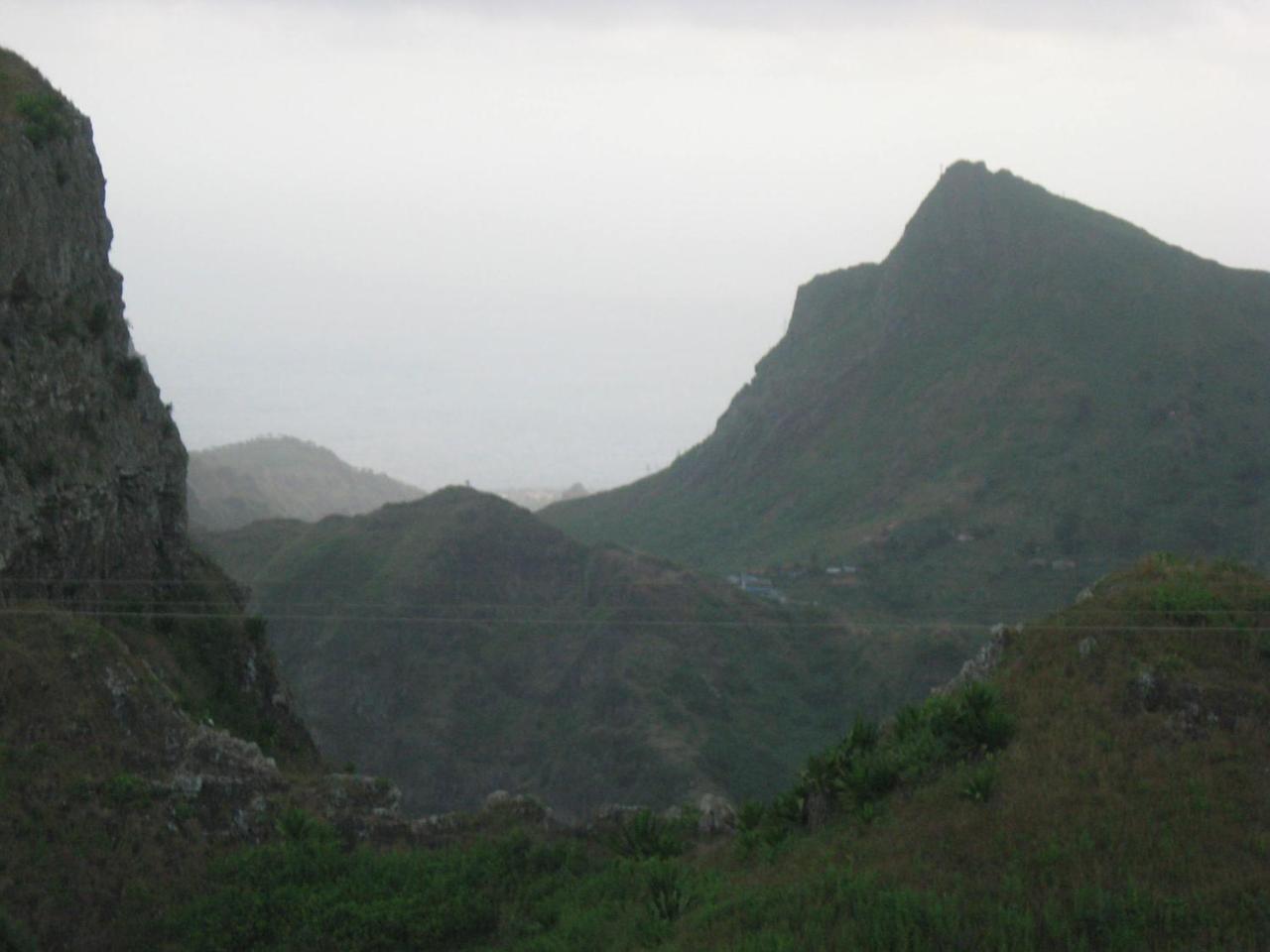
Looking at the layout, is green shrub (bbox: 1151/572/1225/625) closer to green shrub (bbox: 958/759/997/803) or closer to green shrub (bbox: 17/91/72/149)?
green shrub (bbox: 958/759/997/803)

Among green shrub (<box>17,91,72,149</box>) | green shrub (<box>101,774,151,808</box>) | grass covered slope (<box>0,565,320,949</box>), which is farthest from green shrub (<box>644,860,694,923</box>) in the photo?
green shrub (<box>17,91,72,149</box>)

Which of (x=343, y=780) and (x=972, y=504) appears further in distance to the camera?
(x=972, y=504)

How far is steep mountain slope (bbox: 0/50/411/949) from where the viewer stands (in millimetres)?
16031

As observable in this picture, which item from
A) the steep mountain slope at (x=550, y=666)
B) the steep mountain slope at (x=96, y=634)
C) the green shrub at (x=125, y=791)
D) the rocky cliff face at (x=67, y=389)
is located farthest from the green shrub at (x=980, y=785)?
the steep mountain slope at (x=550, y=666)

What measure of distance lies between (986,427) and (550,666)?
46.1m

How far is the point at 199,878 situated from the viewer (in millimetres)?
16266

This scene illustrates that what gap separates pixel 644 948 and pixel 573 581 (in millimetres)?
49479

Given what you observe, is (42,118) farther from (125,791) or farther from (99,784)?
(125,791)

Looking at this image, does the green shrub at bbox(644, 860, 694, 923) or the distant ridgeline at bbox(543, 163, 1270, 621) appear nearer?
the green shrub at bbox(644, 860, 694, 923)

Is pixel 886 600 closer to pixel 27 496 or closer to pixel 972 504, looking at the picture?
pixel 972 504

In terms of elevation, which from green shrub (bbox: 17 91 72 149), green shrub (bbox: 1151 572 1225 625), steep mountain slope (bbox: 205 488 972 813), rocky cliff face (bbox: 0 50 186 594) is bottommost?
steep mountain slope (bbox: 205 488 972 813)

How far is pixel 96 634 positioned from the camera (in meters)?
18.2

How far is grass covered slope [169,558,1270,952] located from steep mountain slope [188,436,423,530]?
80472 millimetres

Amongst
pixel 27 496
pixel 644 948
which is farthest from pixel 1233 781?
pixel 27 496
